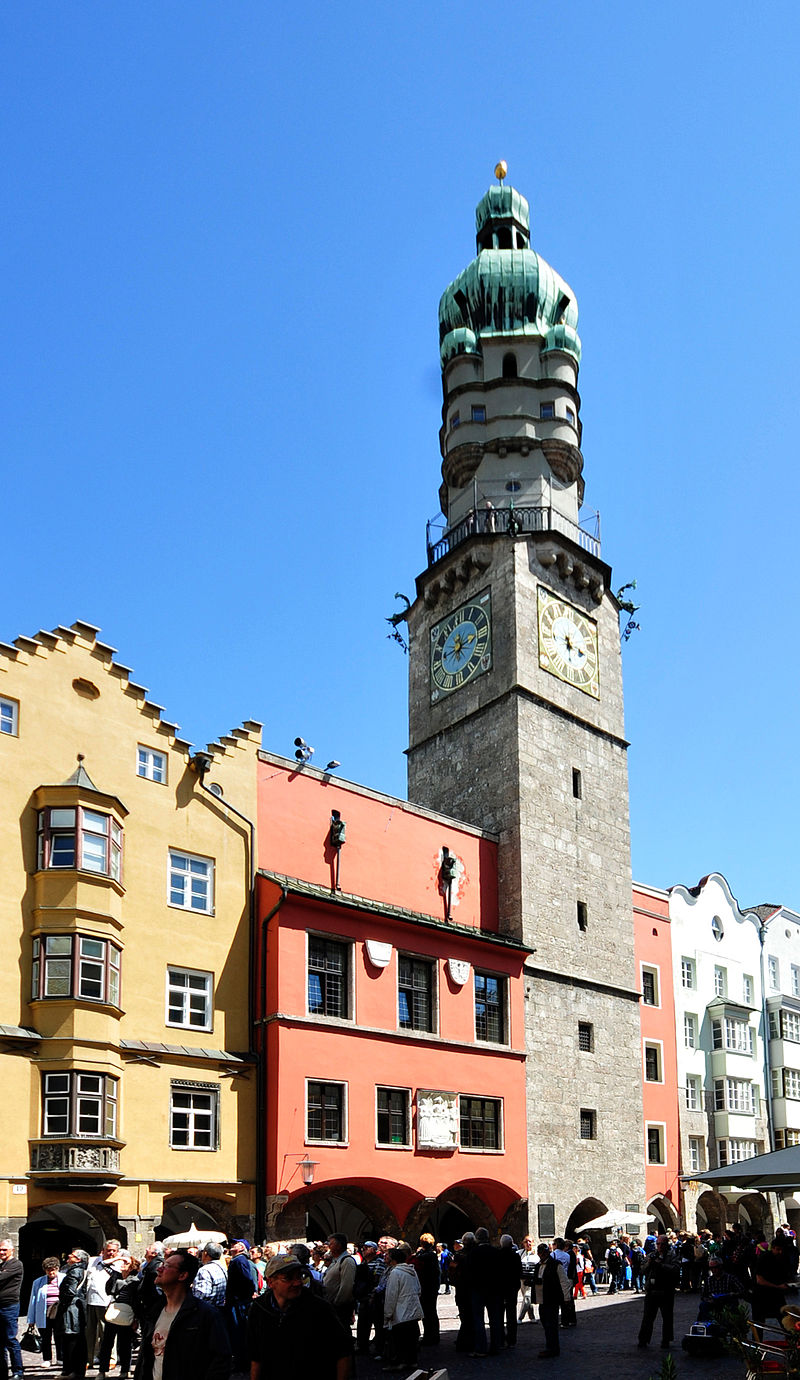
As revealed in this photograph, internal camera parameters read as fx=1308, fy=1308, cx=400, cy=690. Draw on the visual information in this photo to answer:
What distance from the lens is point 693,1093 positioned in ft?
140

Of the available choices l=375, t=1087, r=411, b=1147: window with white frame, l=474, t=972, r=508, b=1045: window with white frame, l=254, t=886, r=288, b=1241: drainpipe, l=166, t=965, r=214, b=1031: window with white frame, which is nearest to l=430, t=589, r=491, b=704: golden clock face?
l=474, t=972, r=508, b=1045: window with white frame

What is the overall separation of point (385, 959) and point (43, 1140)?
958 centimetres

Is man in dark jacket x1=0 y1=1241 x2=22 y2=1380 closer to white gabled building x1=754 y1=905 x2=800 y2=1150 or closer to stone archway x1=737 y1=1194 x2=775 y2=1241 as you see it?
stone archway x1=737 y1=1194 x2=775 y2=1241

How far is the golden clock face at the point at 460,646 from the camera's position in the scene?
131 feet

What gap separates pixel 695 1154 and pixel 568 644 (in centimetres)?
1674

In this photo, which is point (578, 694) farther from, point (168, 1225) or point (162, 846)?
point (168, 1225)

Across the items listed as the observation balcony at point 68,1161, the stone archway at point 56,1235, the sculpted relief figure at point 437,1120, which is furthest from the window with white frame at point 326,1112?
the observation balcony at point 68,1161

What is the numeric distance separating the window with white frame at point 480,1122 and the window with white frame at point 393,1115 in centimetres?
192

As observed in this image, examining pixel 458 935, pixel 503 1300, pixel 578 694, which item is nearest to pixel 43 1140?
pixel 503 1300

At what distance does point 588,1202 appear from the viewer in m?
35.2

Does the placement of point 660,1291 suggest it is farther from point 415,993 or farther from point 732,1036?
point 732,1036

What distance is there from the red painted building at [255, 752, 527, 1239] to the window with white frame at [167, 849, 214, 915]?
1254 mm

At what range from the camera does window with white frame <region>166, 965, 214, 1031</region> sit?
87.4 ft

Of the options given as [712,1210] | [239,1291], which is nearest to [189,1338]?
[239,1291]
